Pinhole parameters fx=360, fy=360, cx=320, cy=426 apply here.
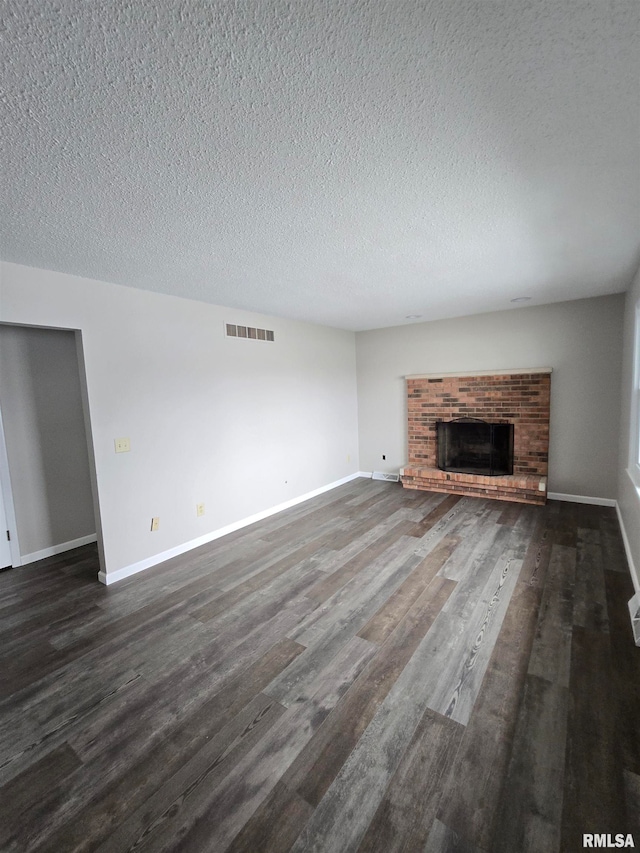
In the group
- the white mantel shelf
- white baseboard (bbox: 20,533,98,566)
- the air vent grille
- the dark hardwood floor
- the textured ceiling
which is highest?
the textured ceiling

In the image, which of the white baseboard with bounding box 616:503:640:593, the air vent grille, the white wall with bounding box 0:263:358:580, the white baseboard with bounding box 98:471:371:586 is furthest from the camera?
the air vent grille

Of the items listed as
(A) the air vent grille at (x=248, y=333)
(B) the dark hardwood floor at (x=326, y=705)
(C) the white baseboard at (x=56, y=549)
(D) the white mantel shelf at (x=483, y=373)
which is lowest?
(B) the dark hardwood floor at (x=326, y=705)

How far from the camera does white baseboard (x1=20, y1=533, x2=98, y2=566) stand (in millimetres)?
3393

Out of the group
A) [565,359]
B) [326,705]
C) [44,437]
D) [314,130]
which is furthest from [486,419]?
[44,437]

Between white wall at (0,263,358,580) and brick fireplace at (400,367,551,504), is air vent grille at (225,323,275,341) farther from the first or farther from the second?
brick fireplace at (400,367,551,504)

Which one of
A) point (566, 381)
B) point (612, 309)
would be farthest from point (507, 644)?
point (612, 309)

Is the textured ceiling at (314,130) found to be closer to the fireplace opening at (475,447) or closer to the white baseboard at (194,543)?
the white baseboard at (194,543)

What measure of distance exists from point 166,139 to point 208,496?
3.05m

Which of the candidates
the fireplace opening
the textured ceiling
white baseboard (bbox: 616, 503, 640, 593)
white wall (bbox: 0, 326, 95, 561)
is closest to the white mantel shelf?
the fireplace opening

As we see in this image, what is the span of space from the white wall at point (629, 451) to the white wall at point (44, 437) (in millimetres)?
4862

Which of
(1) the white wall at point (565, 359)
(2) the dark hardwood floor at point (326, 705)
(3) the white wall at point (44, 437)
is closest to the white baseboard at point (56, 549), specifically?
(3) the white wall at point (44, 437)

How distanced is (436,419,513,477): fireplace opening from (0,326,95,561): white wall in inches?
180

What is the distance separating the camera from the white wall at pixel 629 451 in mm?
2633

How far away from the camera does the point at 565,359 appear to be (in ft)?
14.2
